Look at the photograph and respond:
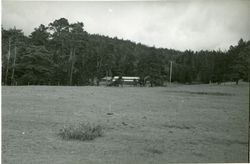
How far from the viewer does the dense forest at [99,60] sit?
6.56m

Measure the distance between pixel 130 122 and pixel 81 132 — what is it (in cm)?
105

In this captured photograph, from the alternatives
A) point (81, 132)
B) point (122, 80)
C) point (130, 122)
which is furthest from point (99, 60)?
point (81, 132)

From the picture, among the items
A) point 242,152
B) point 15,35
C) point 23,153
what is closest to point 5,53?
point 15,35

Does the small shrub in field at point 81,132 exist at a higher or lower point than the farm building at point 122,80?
lower

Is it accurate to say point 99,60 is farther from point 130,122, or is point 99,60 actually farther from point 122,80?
point 130,122

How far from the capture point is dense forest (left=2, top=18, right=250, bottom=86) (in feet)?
21.5

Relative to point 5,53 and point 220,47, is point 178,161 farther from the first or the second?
point 5,53

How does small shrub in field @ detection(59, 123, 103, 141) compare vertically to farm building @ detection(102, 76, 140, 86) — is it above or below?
below

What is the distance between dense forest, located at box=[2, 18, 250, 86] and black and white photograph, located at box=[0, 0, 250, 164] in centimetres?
2

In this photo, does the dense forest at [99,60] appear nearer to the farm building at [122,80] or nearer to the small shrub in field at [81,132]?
the farm building at [122,80]

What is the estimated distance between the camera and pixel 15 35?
6.34 meters

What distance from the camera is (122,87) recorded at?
22.6 feet

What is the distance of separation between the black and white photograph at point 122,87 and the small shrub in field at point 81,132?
19mm

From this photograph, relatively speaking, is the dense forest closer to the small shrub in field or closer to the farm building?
the farm building
